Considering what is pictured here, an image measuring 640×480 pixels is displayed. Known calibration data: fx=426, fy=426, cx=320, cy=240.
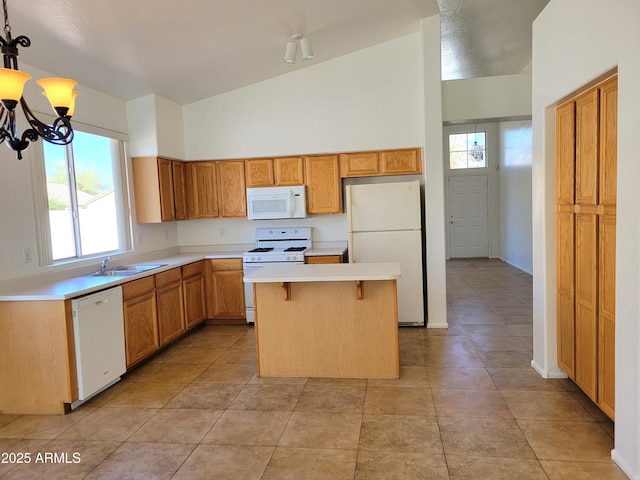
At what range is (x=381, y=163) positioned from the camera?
491 centimetres

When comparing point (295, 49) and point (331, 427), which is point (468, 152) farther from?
point (331, 427)

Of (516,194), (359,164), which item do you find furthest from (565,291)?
(516,194)

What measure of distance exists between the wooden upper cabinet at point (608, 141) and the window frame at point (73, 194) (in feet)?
12.9

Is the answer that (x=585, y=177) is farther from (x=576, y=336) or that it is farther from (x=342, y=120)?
(x=342, y=120)

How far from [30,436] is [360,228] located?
3236 millimetres

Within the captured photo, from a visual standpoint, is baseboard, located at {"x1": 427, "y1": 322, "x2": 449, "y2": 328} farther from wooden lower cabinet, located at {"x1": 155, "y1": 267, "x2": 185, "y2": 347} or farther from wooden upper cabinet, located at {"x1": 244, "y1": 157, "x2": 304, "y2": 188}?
wooden lower cabinet, located at {"x1": 155, "y1": 267, "x2": 185, "y2": 347}

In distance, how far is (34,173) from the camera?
337cm

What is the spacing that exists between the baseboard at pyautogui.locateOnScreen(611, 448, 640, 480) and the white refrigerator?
2.46m

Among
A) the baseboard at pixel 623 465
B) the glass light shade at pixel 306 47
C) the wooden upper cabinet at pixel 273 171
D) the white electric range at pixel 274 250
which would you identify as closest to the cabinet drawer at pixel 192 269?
the white electric range at pixel 274 250

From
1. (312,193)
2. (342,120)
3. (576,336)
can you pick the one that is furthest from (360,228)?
(576,336)

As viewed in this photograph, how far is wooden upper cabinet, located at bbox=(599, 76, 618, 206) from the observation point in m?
2.27

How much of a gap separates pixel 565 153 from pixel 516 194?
17.8 ft

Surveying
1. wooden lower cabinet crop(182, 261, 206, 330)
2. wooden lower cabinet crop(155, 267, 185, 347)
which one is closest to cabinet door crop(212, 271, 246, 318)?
wooden lower cabinet crop(182, 261, 206, 330)

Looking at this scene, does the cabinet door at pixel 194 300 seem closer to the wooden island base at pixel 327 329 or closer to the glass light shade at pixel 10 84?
the wooden island base at pixel 327 329
